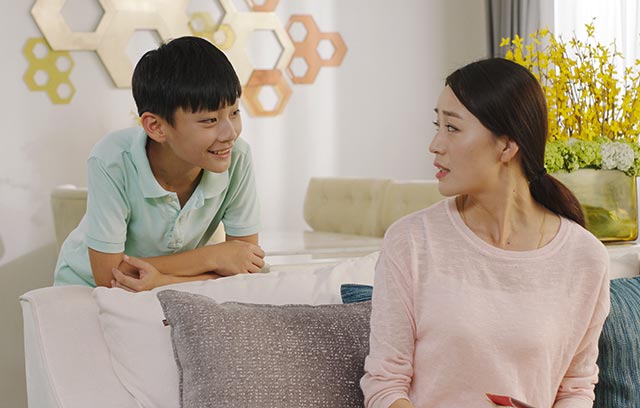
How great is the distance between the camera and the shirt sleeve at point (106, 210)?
1.90 metres

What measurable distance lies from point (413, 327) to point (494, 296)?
0.15m

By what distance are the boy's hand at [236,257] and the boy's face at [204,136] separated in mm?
212

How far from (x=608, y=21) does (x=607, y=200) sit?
210 cm

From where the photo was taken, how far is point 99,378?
1.64 meters

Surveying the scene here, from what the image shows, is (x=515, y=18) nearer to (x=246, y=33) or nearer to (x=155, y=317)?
(x=246, y=33)

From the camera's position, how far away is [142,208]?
196cm

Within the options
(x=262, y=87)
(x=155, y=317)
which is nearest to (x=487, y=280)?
(x=155, y=317)

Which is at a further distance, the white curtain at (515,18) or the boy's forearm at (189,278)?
the white curtain at (515,18)

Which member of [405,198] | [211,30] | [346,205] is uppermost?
[211,30]

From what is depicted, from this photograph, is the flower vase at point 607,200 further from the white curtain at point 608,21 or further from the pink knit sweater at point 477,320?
the white curtain at point 608,21

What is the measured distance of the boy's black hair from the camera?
71.9 inches

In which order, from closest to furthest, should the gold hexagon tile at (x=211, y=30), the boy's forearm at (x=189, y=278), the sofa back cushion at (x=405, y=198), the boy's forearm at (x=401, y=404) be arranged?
the boy's forearm at (x=401, y=404)
the boy's forearm at (x=189, y=278)
the sofa back cushion at (x=405, y=198)
the gold hexagon tile at (x=211, y=30)

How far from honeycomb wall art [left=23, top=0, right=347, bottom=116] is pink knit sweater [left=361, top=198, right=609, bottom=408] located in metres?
3.15

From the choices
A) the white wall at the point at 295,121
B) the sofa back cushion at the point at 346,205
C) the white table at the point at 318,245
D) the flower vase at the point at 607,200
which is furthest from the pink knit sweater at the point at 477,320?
the white wall at the point at 295,121
